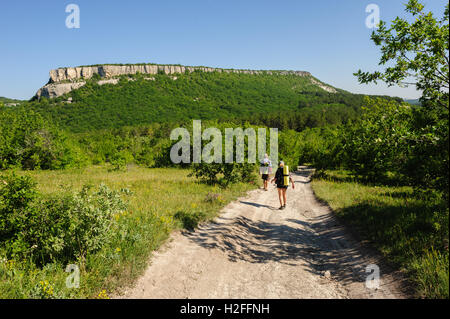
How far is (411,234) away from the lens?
615cm

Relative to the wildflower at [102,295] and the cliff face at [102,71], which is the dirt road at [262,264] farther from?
the cliff face at [102,71]

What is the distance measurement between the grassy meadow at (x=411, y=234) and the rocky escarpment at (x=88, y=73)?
15367cm

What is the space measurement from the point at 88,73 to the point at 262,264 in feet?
608

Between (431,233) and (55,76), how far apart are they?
19780 cm

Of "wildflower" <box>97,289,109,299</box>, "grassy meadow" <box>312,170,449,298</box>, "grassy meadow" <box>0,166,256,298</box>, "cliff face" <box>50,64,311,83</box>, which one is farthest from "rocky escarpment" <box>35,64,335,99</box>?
"wildflower" <box>97,289,109,299</box>

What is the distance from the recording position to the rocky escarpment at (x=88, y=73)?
134 meters

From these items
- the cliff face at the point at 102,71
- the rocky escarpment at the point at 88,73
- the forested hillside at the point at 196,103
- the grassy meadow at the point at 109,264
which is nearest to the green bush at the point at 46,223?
the grassy meadow at the point at 109,264

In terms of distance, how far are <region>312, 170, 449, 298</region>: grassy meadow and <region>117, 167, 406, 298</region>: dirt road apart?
0.38 metres

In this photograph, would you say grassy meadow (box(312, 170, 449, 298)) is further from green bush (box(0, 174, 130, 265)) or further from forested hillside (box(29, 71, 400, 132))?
forested hillside (box(29, 71, 400, 132))

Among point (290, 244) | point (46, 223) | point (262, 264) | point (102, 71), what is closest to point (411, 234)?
point (290, 244)

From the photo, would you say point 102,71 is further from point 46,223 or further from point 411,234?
point 411,234

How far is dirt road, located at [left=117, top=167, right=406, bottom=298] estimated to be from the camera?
15.4ft

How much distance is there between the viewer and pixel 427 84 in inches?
202
